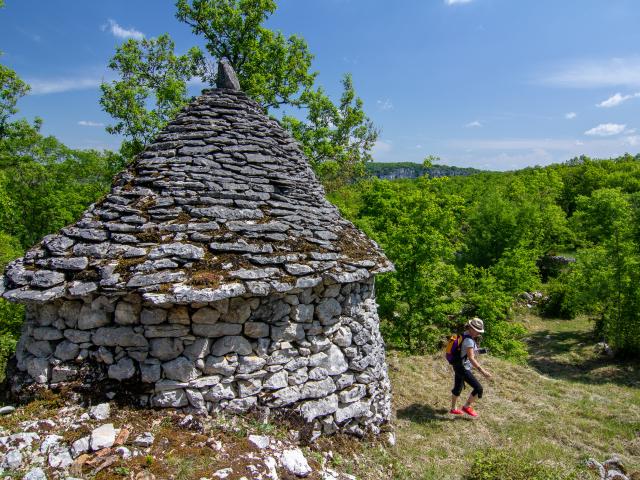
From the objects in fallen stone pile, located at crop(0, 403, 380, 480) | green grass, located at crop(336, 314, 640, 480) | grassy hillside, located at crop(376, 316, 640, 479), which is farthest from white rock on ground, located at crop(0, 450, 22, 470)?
grassy hillside, located at crop(376, 316, 640, 479)

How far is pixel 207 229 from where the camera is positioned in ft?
15.7

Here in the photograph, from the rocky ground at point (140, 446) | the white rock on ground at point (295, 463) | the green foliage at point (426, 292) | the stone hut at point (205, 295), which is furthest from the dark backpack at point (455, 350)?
the green foliage at point (426, 292)

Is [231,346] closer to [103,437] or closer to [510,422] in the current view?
[103,437]

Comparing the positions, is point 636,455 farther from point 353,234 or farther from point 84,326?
point 84,326

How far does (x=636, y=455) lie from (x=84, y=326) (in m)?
8.59

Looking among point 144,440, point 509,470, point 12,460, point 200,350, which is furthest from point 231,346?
point 509,470

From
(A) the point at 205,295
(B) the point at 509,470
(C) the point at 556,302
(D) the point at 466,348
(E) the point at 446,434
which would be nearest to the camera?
(A) the point at 205,295

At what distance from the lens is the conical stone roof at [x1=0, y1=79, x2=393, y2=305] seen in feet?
14.0

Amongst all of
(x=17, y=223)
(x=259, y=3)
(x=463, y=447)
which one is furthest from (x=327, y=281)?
(x=17, y=223)

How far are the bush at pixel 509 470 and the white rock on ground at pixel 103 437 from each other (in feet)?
14.8

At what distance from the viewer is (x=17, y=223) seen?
20.7 m

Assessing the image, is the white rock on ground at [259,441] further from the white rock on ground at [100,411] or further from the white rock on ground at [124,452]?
the white rock on ground at [100,411]

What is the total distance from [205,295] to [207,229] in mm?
983

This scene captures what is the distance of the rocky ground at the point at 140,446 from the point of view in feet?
11.6
